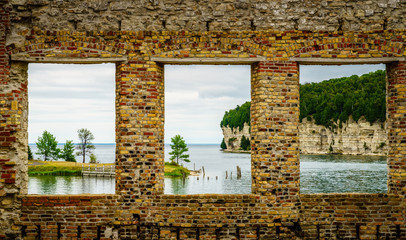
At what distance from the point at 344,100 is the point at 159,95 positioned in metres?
98.3

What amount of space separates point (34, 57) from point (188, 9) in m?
3.10

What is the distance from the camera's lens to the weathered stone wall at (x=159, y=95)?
6.55 meters

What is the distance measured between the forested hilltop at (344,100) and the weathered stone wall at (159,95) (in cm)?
8472

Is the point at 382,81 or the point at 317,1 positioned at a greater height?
the point at 382,81

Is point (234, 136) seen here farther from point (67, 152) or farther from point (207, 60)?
point (207, 60)

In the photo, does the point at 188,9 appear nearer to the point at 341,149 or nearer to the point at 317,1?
the point at 317,1

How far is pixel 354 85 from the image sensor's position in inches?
3952

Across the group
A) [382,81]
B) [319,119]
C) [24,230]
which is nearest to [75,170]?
[24,230]

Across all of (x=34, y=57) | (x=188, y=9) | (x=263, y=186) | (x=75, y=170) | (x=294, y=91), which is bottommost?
(x=75, y=170)

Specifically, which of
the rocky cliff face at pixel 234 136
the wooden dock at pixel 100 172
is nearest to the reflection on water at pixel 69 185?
the wooden dock at pixel 100 172

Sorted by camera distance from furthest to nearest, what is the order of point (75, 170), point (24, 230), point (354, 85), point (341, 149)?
1. point (354, 85)
2. point (341, 149)
3. point (75, 170)
4. point (24, 230)

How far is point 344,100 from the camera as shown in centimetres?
9631

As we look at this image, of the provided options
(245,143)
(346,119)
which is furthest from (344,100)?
(245,143)

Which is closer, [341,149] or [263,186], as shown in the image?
[263,186]
